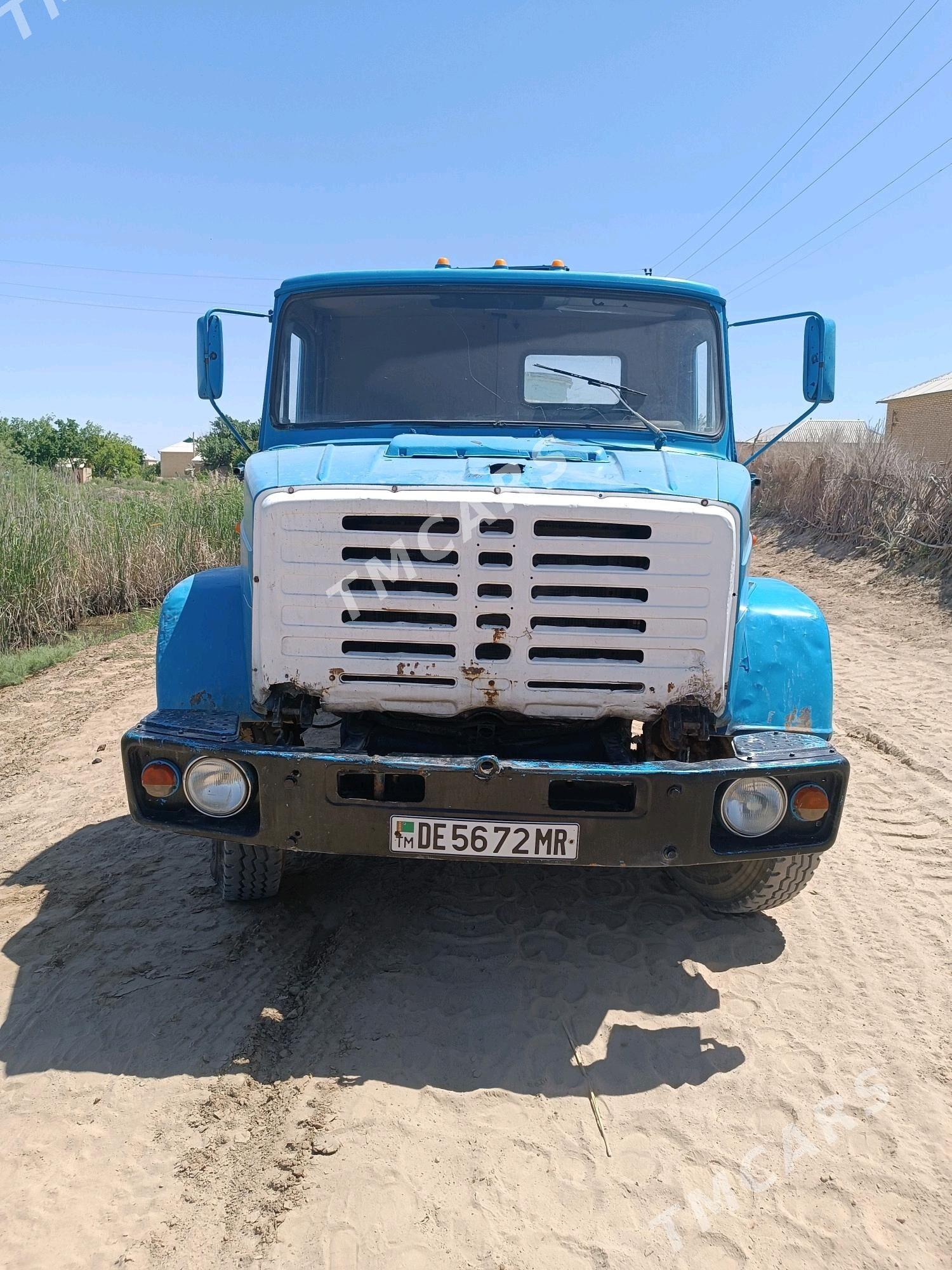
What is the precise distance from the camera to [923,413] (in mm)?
30516

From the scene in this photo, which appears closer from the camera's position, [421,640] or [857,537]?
[421,640]

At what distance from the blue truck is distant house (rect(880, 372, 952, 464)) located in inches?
1055

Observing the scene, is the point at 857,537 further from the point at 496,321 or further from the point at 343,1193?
the point at 343,1193

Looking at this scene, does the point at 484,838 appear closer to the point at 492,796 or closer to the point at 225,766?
the point at 492,796

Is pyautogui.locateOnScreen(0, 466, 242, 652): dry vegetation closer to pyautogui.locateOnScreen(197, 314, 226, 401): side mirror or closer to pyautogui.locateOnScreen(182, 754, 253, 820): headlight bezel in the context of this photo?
pyautogui.locateOnScreen(197, 314, 226, 401): side mirror

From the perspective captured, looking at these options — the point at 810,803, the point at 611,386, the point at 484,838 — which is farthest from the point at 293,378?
the point at 810,803

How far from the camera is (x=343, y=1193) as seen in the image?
2.36 m

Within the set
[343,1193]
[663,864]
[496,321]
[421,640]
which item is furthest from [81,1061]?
[496,321]

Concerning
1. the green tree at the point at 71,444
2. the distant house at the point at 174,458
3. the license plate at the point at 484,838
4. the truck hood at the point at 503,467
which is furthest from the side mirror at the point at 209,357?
the distant house at the point at 174,458

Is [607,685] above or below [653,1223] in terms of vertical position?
above

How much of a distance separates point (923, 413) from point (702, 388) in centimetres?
3075

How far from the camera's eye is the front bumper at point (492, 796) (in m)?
2.78

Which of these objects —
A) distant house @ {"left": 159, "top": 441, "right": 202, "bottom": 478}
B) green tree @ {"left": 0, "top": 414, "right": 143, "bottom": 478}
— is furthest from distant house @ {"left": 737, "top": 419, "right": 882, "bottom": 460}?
distant house @ {"left": 159, "top": 441, "right": 202, "bottom": 478}

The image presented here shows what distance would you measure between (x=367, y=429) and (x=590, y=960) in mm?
2272
